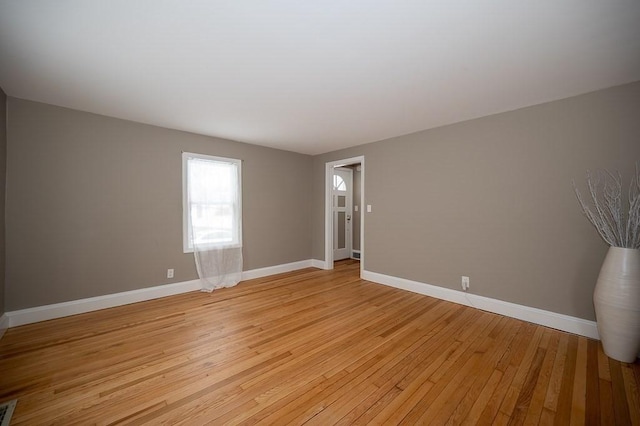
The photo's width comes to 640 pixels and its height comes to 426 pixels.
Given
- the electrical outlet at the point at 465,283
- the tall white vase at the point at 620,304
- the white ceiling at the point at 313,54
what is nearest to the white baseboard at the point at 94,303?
the white ceiling at the point at 313,54

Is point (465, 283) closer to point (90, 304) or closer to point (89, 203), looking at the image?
point (90, 304)

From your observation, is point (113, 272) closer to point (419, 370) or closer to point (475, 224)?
point (419, 370)

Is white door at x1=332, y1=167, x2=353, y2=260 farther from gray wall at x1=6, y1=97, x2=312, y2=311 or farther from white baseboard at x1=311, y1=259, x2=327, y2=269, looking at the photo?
gray wall at x1=6, y1=97, x2=312, y2=311

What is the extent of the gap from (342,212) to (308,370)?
444 cm

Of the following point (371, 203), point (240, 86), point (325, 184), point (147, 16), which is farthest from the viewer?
point (325, 184)

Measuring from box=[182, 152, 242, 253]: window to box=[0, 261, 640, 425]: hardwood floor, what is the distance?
124cm

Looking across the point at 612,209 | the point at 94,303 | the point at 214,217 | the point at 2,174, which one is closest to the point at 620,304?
the point at 612,209

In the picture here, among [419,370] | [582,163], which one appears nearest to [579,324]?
[582,163]

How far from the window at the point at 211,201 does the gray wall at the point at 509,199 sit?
8.45 ft

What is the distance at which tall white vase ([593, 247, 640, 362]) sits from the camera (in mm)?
2006

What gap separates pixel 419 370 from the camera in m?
1.99

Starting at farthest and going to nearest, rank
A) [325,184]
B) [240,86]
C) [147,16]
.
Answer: [325,184] → [240,86] → [147,16]

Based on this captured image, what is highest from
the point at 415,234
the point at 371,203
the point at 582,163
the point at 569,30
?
the point at 569,30

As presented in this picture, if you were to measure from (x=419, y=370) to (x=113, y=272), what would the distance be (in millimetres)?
3774
